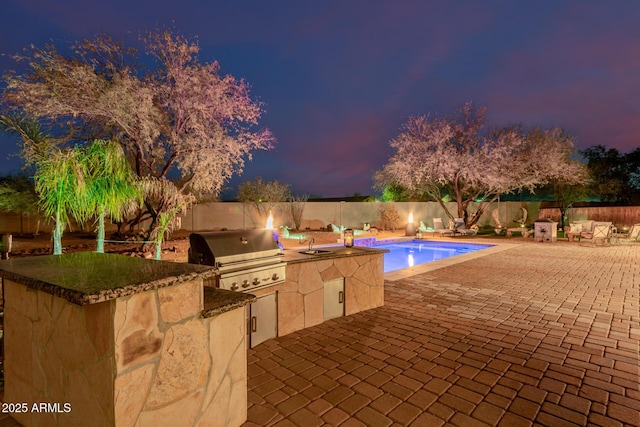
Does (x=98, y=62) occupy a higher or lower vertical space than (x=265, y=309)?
higher

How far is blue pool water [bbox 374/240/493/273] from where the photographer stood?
1118 centimetres

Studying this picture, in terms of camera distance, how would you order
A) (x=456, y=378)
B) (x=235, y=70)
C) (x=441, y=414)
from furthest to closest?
1. (x=235, y=70)
2. (x=456, y=378)
3. (x=441, y=414)

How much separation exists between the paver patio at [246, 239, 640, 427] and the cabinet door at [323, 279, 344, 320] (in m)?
0.15

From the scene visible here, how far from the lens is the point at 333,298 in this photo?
166 inches

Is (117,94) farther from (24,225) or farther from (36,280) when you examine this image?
(24,225)

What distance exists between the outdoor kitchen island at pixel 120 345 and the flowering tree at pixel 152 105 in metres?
7.61

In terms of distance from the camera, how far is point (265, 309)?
3484mm

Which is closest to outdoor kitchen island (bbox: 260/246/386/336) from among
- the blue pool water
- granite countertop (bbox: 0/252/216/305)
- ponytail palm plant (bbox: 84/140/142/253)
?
granite countertop (bbox: 0/252/216/305)

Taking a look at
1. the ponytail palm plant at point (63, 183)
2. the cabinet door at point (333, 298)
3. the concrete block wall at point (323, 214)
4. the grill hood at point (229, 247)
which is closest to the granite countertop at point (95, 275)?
the grill hood at point (229, 247)

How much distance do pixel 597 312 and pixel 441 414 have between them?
380cm

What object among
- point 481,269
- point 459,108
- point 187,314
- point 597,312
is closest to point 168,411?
point 187,314

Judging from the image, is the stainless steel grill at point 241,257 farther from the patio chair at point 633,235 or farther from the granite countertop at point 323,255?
the patio chair at point 633,235

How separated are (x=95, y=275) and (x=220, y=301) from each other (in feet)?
2.22

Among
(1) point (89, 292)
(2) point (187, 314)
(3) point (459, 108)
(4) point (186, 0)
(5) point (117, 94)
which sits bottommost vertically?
(2) point (187, 314)
